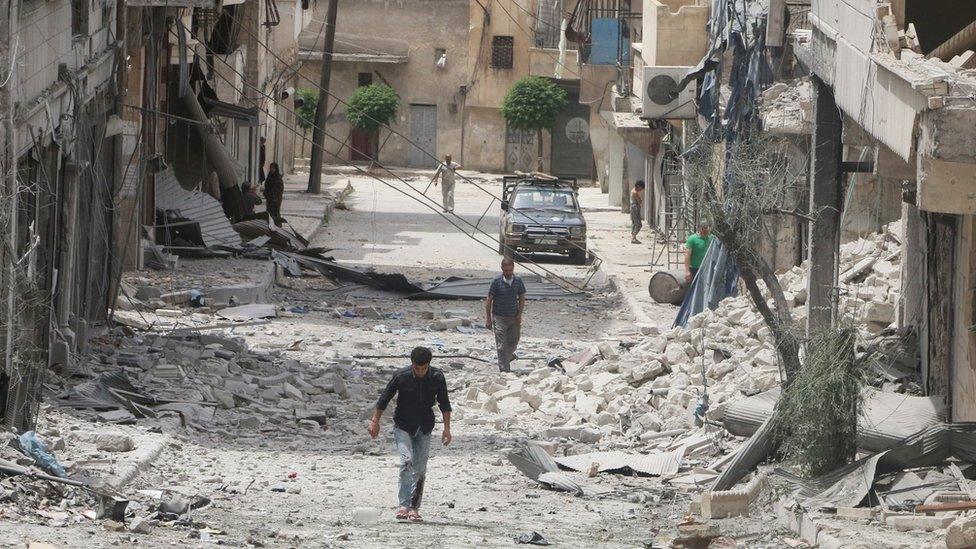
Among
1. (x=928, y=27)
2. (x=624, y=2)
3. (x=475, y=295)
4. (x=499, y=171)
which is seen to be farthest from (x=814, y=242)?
(x=499, y=171)

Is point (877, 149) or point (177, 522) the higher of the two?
point (877, 149)

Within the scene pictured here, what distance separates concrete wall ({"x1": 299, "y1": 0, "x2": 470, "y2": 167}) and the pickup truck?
86.6 feet

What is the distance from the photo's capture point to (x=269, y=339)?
20.0 meters

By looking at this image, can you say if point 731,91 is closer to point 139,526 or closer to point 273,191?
point 273,191

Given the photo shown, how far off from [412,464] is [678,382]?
551 centimetres

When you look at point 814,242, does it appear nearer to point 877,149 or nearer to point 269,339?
point 877,149

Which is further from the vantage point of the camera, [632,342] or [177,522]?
[632,342]

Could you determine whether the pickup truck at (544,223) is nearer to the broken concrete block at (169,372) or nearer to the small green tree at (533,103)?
the broken concrete block at (169,372)

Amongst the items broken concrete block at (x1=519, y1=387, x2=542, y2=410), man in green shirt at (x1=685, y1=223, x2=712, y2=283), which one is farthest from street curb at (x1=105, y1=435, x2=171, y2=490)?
man in green shirt at (x1=685, y1=223, x2=712, y2=283)

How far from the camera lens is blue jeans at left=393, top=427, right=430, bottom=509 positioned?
34.7 feet

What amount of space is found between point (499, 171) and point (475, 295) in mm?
34474

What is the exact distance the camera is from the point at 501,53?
2320 inches

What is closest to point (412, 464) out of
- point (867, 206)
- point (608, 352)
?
point (608, 352)

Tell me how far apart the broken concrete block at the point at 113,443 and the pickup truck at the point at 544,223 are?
1850 cm
